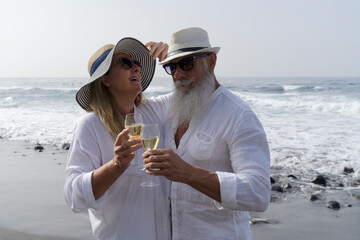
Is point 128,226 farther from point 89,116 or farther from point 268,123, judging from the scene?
point 268,123

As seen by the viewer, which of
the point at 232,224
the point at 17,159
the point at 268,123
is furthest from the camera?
the point at 268,123

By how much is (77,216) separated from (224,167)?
4.17m

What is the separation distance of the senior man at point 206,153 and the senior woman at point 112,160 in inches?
6.7

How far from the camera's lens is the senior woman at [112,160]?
8.62ft

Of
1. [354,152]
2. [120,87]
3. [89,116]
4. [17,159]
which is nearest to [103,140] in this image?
[89,116]

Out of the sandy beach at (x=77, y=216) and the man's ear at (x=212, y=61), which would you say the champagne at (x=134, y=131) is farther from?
the sandy beach at (x=77, y=216)

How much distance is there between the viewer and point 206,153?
2773 millimetres

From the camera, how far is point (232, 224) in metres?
2.77

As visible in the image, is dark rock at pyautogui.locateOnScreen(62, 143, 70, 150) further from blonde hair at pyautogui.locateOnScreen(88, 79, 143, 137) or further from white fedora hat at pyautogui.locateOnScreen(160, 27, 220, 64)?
white fedora hat at pyautogui.locateOnScreen(160, 27, 220, 64)

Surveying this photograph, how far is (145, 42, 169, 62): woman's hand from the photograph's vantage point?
334 cm

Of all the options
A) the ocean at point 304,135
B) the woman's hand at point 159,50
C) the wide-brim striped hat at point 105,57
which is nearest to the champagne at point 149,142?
the wide-brim striped hat at point 105,57

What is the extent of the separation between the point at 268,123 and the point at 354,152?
6286mm

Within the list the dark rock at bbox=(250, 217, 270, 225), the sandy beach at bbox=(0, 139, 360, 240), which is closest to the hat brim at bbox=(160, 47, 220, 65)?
the sandy beach at bbox=(0, 139, 360, 240)

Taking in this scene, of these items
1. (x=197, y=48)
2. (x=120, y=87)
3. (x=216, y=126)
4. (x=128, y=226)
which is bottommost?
(x=128, y=226)
